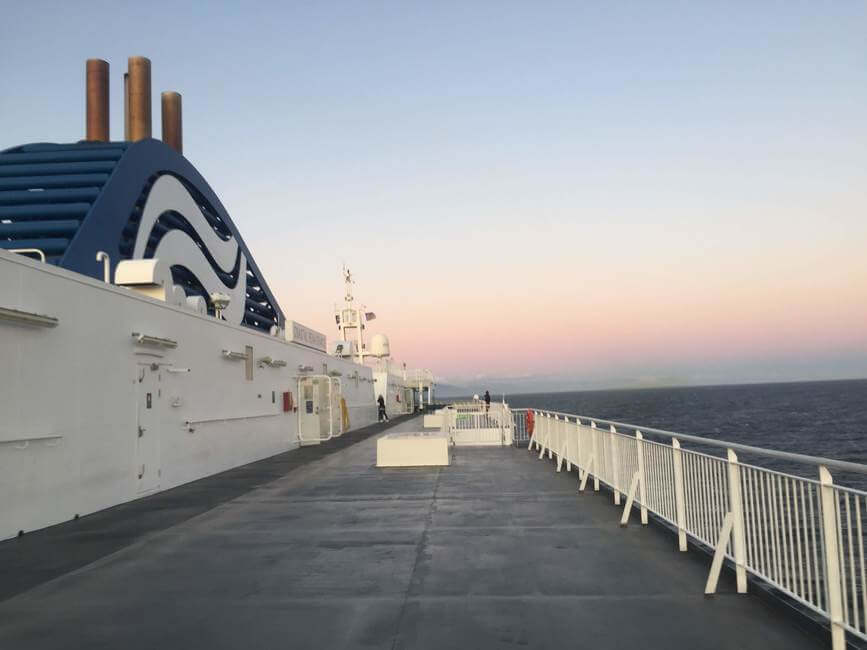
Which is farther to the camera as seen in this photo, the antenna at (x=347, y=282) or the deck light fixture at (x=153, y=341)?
the antenna at (x=347, y=282)

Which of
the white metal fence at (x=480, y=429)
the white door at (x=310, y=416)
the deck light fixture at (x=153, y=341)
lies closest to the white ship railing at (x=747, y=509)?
the deck light fixture at (x=153, y=341)

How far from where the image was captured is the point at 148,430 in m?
12.7

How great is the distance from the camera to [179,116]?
5700 cm

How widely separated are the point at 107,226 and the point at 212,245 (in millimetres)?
15876

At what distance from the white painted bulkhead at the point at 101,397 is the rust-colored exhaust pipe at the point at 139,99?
39651mm

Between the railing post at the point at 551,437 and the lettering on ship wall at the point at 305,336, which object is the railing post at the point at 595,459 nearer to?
the railing post at the point at 551,437

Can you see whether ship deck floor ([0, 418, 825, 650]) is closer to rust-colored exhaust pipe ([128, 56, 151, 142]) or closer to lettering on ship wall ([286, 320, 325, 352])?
lettering on ship wall ([286, 320, 325, 352])

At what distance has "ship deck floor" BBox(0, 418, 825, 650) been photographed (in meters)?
4.99

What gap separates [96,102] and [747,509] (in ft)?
178

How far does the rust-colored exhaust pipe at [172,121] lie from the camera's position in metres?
56.3

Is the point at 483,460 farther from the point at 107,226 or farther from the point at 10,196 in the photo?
the point at 10,196

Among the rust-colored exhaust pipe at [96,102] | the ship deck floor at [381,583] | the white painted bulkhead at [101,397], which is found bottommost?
the ship deck floor at [381,583]

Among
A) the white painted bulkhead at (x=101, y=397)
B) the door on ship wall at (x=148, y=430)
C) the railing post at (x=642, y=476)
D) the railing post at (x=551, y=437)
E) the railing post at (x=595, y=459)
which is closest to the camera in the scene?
the railing post at (x=642, y=476)

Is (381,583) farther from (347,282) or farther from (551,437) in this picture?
(347,282)
